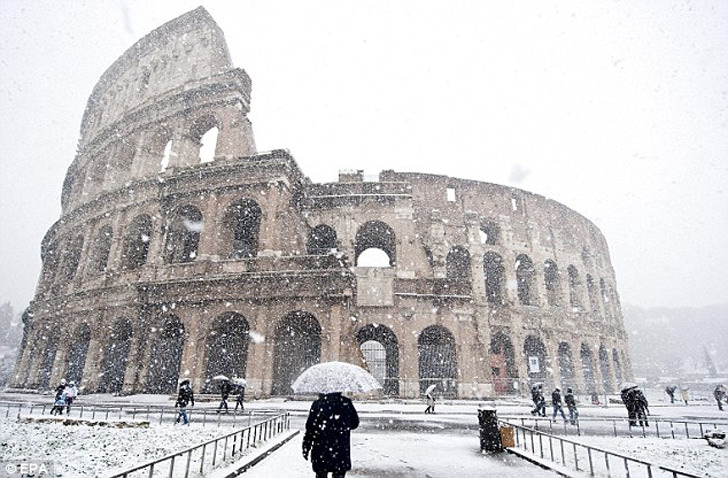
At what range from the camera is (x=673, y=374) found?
64.4 metres

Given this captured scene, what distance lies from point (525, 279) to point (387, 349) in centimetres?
1246

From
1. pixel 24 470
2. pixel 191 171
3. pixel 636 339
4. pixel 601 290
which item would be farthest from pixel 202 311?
pixel 636 339

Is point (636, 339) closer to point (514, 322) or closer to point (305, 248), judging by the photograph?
point (514, 322)

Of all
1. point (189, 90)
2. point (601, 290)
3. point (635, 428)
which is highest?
point (189, 90)

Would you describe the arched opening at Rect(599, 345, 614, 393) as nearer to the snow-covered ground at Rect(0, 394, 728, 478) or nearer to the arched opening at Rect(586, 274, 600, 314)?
the arched opening at Rect(586, 274, 600, 314)

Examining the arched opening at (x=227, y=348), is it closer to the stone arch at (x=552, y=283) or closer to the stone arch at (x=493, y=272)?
the stone arch at (x=493, y=272)

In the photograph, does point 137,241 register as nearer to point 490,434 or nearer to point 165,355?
point 165,355

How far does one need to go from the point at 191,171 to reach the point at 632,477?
72.4 ft

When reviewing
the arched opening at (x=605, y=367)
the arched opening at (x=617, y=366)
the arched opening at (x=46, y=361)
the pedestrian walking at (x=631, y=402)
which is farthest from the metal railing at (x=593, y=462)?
the arched opening at (x=617, y=366)

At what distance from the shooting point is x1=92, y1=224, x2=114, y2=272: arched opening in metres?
24.4

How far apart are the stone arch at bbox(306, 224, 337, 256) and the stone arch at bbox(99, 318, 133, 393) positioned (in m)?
10.5

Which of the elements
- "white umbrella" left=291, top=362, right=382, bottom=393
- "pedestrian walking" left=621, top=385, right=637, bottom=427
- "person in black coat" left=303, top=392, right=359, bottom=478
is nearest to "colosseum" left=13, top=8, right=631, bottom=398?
"pedestrian walking" left=621, top=385, right=637, bottom=427

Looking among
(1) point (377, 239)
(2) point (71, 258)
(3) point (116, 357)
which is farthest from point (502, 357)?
(2) point (71, 258)

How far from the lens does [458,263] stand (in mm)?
27719
